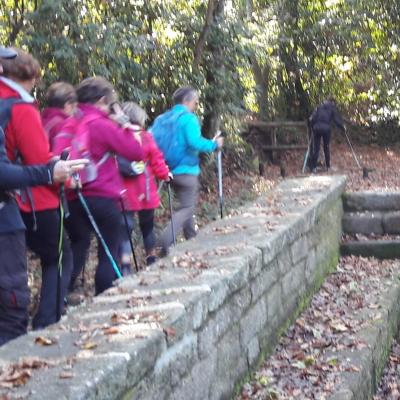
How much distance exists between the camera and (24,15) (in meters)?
9.24

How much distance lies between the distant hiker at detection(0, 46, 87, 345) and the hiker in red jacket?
0.69ft

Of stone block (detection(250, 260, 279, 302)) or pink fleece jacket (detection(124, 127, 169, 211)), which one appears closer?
stone block (detection(250, 260, 279, 302))

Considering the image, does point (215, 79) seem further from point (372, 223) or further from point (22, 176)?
point (22, 176)

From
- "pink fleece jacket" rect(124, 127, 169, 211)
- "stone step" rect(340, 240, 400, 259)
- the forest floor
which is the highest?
"pink fleece jacket" rect(124, 127, 169, 211)

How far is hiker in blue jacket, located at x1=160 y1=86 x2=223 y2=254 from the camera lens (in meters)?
6.86

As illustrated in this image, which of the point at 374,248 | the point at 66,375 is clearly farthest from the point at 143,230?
the point at 66,375

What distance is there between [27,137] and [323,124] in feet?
46.4

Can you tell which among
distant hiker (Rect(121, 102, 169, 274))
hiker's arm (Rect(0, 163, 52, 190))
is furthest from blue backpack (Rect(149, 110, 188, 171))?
hiker's arm (Rect(0, 163, 52, 190))

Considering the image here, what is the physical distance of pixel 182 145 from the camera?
697 centimetres

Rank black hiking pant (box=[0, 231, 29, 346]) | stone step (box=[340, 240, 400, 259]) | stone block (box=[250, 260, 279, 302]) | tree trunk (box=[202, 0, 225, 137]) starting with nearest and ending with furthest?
black hiking pant (box=[0, 231, 29, 346]), stone block (box=[250, 260, 279, 302]), stone step (box=[340, 240, 400, 259]), tree trunk (box=[202, 0, 225, 137])

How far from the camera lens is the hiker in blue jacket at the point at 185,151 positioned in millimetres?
6855

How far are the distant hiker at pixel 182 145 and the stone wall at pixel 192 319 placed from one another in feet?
2.00

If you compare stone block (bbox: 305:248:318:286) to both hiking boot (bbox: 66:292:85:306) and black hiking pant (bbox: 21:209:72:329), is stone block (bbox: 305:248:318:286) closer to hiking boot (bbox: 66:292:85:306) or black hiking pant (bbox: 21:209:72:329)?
hiking boot (bbox: 66:292:85:306)

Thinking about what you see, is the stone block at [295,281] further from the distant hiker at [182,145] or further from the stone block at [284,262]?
the distant hiker at [182,145]
